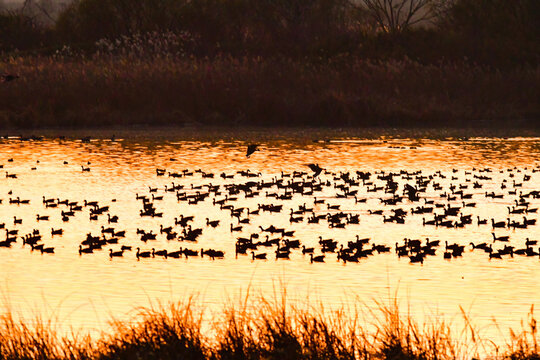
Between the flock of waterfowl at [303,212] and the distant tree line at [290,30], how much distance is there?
25.5m

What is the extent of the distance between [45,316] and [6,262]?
17.2ft

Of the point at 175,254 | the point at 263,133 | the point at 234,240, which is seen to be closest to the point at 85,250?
the point at 175,254

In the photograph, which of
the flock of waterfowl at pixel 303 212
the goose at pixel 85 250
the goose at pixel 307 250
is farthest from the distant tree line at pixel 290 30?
the goose at pixel 307 250

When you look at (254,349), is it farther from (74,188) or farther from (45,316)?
(74,188)

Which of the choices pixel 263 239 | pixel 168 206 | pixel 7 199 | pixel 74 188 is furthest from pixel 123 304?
pixel 74 188

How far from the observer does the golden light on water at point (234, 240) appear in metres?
17.8

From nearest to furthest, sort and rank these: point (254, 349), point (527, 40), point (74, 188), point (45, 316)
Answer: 1. point (254, 349)
2. point (45, 316)
3. point (74, 188)
4. point (527, 40)

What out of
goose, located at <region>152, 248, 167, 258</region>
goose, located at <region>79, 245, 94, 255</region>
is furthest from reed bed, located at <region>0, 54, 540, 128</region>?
goose, located at <region>152, 248, 167, 258</region>

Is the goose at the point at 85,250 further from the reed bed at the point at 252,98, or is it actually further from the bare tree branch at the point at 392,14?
the bare tree branch at the point at 392,14

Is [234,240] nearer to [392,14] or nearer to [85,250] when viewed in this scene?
[85,250]

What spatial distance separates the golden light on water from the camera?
17812 millimetres

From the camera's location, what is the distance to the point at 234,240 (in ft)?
77.3

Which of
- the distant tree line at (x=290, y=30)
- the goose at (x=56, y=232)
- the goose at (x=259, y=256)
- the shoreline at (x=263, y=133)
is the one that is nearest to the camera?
the goose at (x=259, y=256)

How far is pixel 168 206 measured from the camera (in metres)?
29.0
